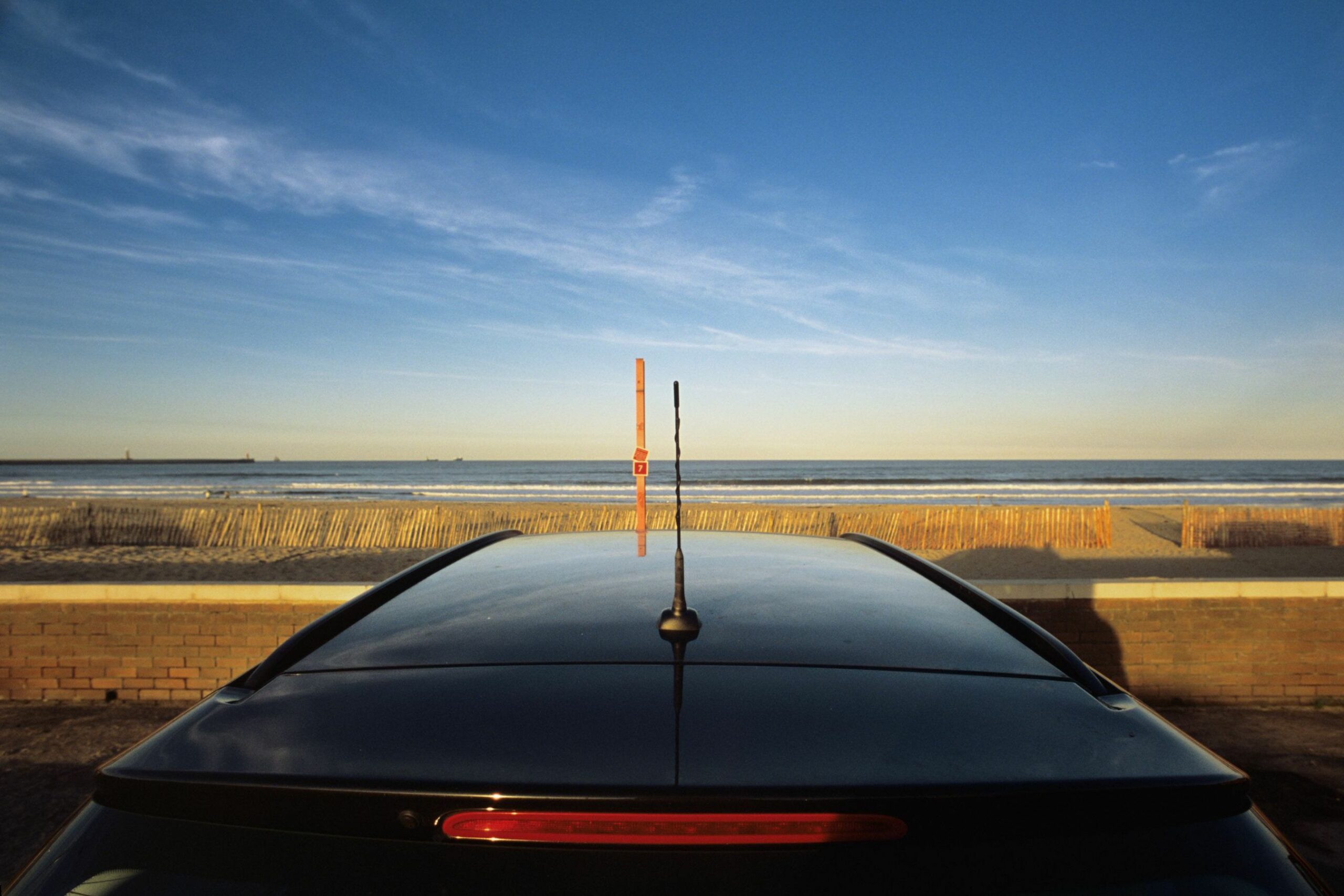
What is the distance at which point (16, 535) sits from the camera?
1986 cm

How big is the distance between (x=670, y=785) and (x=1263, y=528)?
2358 centimetres

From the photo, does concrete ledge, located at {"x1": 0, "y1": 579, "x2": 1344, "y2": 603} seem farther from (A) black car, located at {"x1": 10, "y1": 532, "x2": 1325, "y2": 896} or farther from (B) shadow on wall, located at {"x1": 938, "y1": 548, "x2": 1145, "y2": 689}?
(A) black car, located at {"x1": 10, "y1": 532, "x2": 1325, "y2": 896}

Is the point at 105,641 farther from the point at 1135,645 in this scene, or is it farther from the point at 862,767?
the point at 1135,645

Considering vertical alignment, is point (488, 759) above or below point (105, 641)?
above

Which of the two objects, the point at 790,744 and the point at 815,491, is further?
the point at 815,491

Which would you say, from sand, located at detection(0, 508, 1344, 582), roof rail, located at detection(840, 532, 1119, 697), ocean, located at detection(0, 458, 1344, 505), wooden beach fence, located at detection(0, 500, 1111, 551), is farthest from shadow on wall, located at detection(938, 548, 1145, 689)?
ocean, located at detection(0, 458, 1344, 505)

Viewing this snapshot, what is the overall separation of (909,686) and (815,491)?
48.3 meters

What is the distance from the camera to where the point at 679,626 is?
155 cm

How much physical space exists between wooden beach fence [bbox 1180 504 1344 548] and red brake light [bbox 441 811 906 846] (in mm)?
22268

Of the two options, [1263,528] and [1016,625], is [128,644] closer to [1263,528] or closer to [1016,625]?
[1016,625]

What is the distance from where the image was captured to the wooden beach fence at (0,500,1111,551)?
1920 cm

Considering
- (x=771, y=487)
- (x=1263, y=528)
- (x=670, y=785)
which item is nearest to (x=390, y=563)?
(x=670, y=785)

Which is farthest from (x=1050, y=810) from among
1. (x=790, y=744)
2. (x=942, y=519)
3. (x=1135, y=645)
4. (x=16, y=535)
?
(x=16, y=535)

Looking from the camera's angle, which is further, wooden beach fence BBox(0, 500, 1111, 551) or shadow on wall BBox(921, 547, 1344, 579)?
wooden beach fence BBox(0, 500, 1111, 551)
